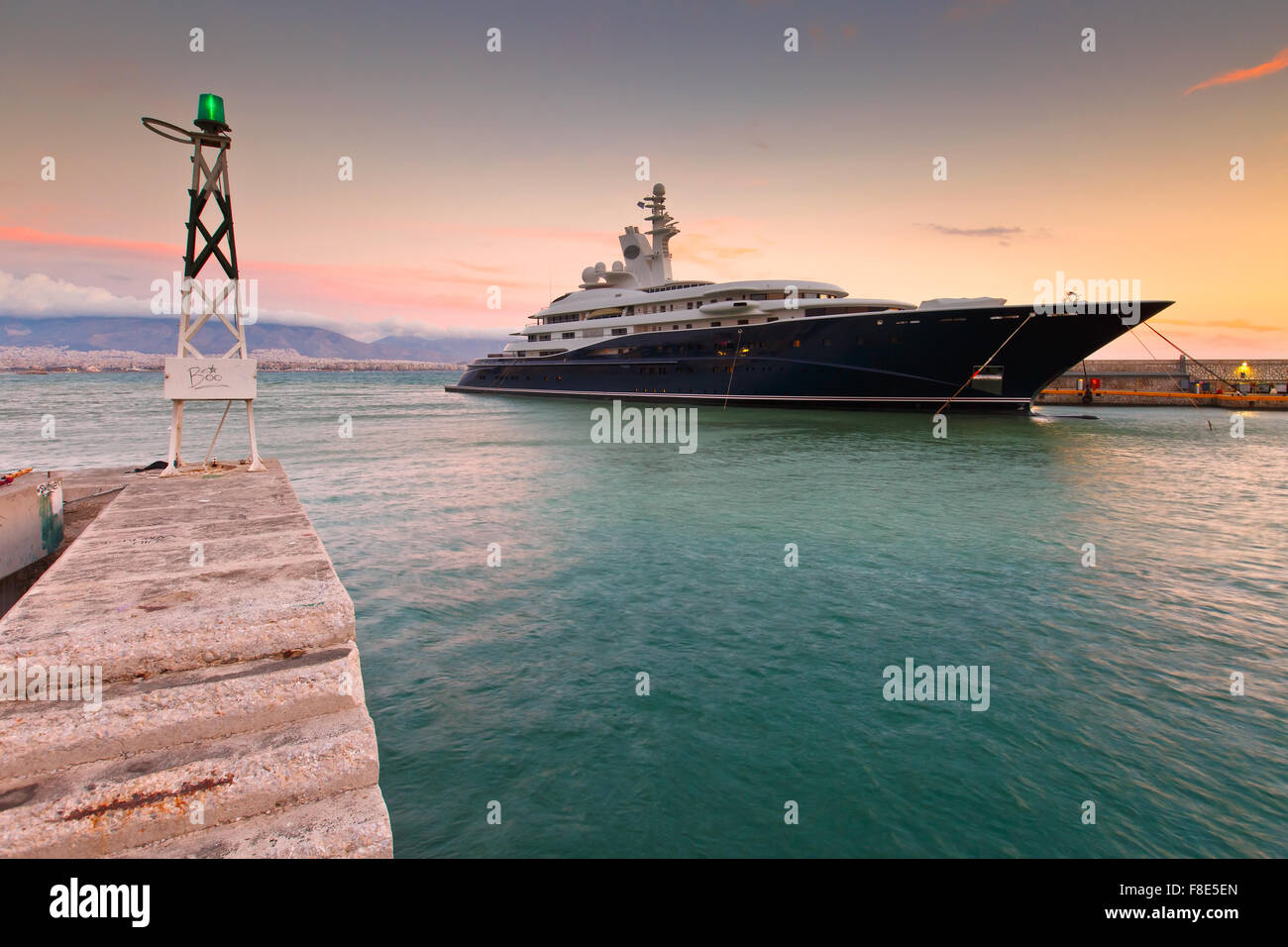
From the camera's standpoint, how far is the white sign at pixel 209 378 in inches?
316

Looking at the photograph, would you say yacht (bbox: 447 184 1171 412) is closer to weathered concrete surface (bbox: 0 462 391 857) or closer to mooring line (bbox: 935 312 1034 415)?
mooring line (bbox: 935 312 1034 415)

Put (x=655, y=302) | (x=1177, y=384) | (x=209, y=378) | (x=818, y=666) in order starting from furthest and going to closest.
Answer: (x=1177, y=384) < (x=655, y=302) < (x=209, y=378) < (x=818, y=666)

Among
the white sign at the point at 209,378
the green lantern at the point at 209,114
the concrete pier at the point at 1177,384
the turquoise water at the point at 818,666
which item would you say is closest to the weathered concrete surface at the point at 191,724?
the turquoise water at the point at 818,666

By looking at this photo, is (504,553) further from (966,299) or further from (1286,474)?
(966,299)

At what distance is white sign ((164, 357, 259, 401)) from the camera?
26.3 ft

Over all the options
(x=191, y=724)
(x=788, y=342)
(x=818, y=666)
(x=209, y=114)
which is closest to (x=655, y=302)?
(x=788, y=342)

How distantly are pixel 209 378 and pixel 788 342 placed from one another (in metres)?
38.0

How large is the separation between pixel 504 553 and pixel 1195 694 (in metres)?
9.32

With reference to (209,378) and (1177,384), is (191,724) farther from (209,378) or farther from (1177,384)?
(1177,384)

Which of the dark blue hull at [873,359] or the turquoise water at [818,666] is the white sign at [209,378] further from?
the dark blue hull at [873,359]

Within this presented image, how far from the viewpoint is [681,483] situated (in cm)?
1792

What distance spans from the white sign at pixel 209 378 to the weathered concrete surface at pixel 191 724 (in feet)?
16.0

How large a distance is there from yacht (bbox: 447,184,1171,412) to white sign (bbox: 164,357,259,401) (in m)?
35.3

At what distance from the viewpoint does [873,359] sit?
38344 mm
